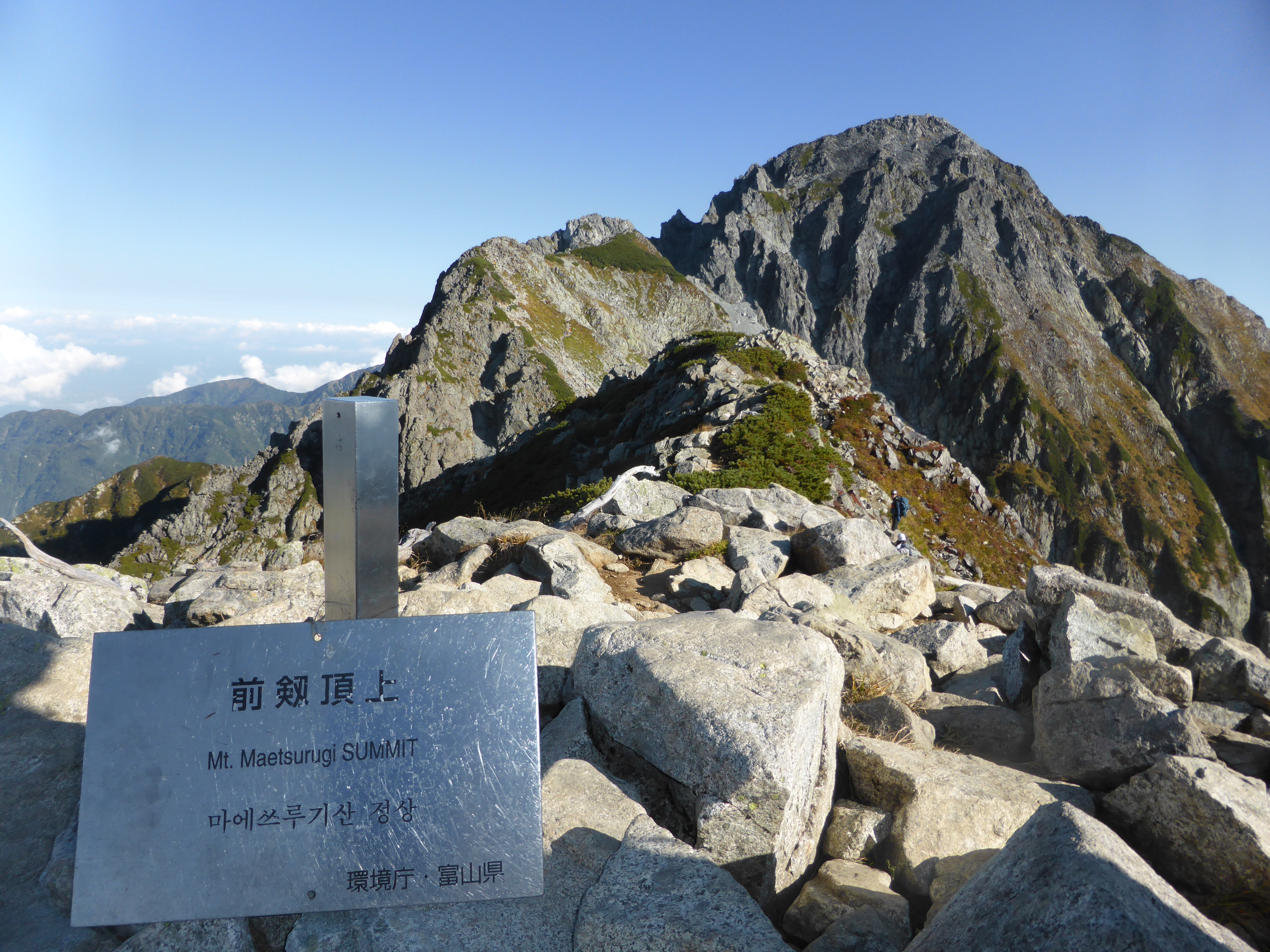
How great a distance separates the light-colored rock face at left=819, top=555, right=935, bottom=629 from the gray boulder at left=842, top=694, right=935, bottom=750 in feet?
13.4

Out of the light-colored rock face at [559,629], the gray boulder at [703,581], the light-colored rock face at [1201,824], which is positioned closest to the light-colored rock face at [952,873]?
the light-colored rock face at [1201,824]

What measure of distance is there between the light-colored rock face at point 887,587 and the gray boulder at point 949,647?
52.4 inches

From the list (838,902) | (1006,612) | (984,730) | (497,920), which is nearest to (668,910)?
(497,920)

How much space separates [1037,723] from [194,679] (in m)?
6.25

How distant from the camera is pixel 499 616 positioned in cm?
371

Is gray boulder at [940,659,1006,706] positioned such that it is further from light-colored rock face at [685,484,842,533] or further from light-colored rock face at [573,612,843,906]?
light-colored rock face at [685,484,842,533]

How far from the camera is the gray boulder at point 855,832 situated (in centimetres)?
450

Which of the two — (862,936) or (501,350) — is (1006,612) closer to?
(862,936)

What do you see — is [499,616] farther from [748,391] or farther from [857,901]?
[748,391]

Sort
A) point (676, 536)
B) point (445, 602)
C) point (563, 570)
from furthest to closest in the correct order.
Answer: point (676, 536)
point (563, 570)
point (445, 602)

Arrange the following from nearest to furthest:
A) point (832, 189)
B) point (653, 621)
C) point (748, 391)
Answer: point (653, 621)
point (748, 391)
point (832, 189)

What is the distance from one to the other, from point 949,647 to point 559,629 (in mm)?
5078

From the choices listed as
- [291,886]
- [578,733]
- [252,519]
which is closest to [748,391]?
[578,733]

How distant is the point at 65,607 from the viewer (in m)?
7.17
